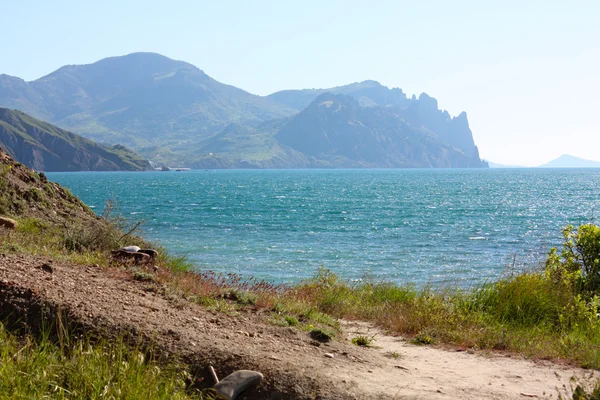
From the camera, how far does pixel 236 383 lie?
19.0 feet

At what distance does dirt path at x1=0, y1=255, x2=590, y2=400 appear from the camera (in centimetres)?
612

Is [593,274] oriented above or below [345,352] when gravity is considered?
above

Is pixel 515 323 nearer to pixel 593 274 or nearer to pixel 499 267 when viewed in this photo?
pixel 593 274

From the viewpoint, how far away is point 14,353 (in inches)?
227

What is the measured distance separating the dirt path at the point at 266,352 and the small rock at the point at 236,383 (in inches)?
4.3

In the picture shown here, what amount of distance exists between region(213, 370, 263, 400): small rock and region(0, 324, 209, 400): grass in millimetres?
232

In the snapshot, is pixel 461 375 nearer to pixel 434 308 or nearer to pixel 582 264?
pixel 434 308

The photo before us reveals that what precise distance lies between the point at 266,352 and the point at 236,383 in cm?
104

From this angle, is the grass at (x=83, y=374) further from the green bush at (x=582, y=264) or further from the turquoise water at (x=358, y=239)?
the turquoise water at (x=358, y=239)

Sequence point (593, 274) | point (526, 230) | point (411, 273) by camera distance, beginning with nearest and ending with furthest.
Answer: point (593, 274), point (411, 273), point (526, 230)

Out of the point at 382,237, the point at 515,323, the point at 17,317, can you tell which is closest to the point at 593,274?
the point at 515,323

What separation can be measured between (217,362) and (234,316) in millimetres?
2104

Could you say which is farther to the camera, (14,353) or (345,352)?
(345,352)

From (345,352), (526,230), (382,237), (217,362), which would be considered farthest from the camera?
(526,230)
